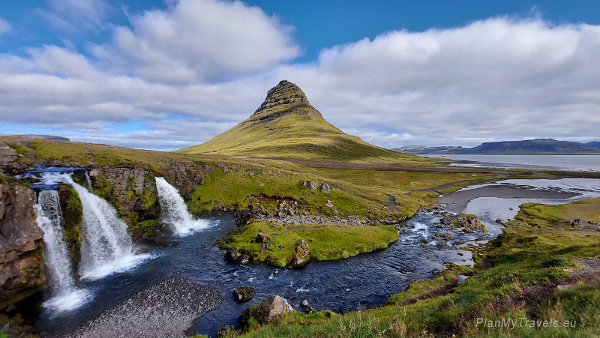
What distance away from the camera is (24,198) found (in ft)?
80.6

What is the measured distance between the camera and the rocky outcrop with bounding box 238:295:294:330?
19578 millimetres

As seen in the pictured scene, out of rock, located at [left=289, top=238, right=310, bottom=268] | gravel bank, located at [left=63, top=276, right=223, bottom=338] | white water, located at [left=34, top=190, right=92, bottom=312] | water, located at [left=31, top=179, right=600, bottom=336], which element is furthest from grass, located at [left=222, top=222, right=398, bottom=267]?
white water, located at [left=34, top=190, right=92, bottom=312]

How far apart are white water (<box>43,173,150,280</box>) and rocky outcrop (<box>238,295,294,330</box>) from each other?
18963mm

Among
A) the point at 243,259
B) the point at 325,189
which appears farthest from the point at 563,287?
the point at 325,189

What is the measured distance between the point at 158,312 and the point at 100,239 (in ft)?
58.1

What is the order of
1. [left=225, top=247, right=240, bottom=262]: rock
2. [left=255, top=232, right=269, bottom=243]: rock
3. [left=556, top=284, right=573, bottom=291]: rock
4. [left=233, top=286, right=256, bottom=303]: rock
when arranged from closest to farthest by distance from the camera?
1. [left=556, top=284, right=573, bottom=291]: rock
2. [left=233, top=286, right=256, bottom=303]: rock
3. [left=225, top=247, right=240, bottom=262]: rock
4. [left=255, top=232, right=269, bottom=243]: rock

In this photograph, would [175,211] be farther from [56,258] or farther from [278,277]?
[278,277]

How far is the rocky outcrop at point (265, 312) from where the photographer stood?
19.6 metres

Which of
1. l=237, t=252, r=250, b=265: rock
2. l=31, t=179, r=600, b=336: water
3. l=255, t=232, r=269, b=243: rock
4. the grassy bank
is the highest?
the grassy bank

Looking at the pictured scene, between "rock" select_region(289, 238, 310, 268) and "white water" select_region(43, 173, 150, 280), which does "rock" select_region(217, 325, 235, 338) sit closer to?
"rock" select_region(289, 238, 310, 268)

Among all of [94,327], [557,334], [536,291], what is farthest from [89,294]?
[536,291]

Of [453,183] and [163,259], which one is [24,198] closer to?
[163,259]

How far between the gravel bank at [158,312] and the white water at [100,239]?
813 cm

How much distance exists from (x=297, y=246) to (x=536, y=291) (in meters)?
25.2
